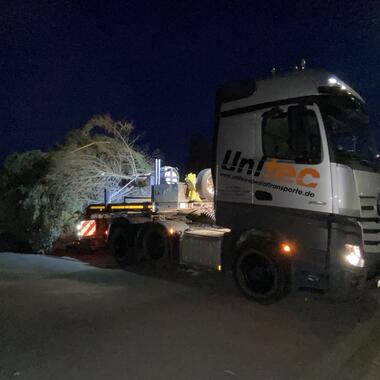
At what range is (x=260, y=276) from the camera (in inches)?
272

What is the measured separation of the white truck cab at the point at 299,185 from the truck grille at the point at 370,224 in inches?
0.6

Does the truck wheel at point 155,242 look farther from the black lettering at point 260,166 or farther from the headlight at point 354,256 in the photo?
the headlight at point 354,256

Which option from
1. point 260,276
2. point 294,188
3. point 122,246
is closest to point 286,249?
point 260,276

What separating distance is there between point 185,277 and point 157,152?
12058 mm

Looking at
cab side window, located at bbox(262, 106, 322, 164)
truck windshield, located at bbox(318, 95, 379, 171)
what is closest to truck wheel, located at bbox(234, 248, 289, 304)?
cab side window, located at bbox(262, 106, 322, 164)

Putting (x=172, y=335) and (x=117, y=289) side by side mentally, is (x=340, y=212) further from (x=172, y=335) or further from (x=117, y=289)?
(x=117, y=289)

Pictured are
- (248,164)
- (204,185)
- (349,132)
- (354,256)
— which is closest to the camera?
(354,256)

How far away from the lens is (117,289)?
24.2 ft

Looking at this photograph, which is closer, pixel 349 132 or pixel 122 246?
pixel 349 132

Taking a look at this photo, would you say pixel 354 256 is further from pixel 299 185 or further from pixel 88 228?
pixel 88 228

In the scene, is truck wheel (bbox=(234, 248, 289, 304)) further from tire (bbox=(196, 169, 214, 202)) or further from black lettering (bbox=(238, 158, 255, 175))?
tire (bbox=(196, 169, 214, 202))

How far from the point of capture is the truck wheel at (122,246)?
33.1 feet

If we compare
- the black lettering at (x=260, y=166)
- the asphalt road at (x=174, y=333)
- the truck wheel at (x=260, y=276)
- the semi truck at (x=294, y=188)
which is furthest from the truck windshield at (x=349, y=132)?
the asphalt road at (x=174, y=333)

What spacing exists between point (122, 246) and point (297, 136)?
5.58m
